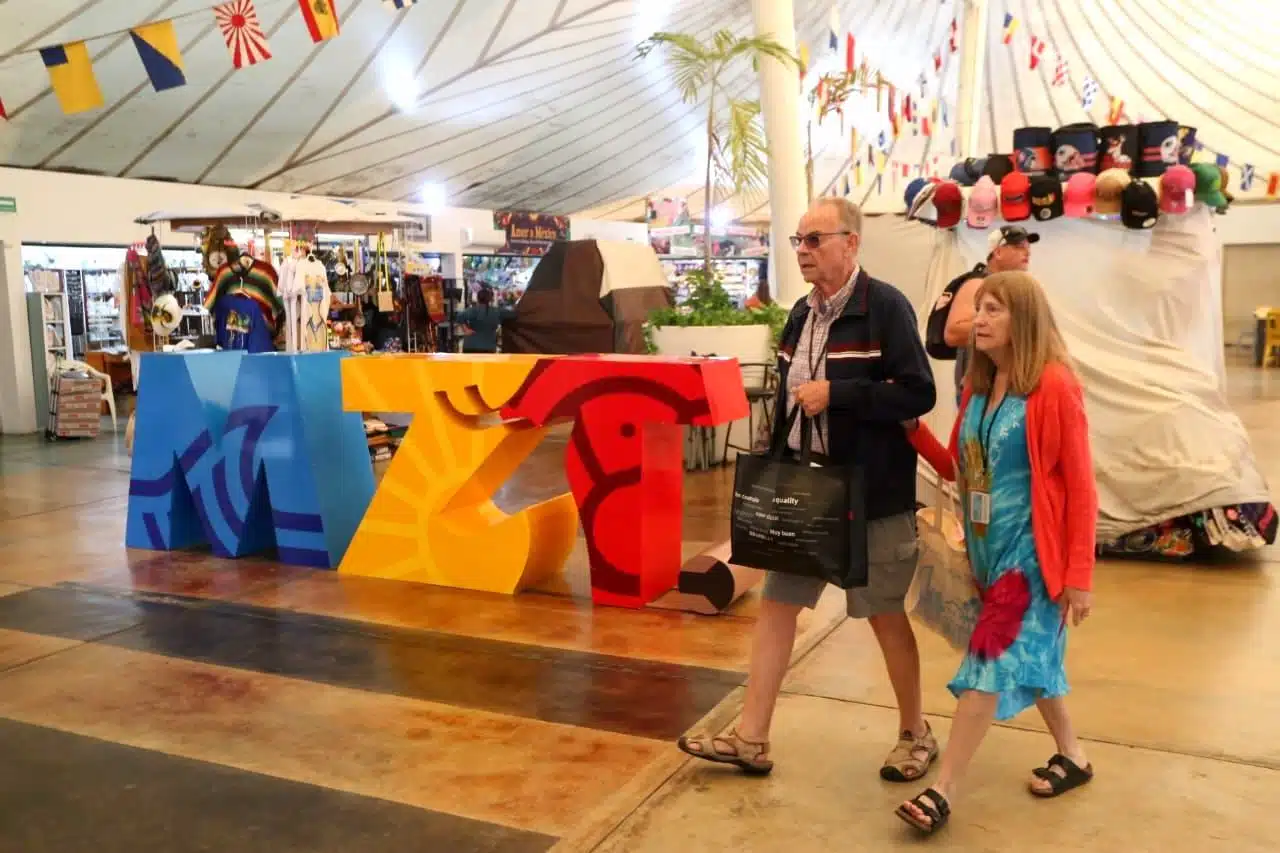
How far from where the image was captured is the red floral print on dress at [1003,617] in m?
2.49

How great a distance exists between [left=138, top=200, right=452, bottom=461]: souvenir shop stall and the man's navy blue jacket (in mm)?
5387

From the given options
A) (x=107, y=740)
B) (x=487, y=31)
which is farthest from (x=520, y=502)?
(x=487, y=31)

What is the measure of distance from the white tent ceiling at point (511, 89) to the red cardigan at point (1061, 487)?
9223 mm

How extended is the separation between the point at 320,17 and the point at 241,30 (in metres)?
0.81

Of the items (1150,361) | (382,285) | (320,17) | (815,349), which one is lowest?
(1150,361)

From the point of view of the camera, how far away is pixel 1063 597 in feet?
8.12

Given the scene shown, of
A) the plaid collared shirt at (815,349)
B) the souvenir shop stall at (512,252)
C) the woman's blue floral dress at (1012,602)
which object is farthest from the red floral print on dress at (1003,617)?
the souvenir shop stall at (512,252)

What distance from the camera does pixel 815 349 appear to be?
109 inches

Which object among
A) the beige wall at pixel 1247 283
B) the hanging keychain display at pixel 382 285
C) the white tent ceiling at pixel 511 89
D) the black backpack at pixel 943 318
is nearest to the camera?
the black backpack at pixel 943 318

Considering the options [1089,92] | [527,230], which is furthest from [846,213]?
[527,230]

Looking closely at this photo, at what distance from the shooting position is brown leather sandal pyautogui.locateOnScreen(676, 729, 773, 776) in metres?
2.87

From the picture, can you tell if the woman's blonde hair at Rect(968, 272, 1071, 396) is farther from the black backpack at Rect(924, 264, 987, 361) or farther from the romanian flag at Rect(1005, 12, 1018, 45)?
the romanian flag at Rect(1005, 12, 1018, 45)

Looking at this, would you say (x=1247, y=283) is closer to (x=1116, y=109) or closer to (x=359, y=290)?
(x=1116, y=109)

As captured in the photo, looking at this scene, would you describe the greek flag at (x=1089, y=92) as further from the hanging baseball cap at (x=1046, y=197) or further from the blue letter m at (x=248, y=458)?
the blue letter m at (x=248, y=458)
